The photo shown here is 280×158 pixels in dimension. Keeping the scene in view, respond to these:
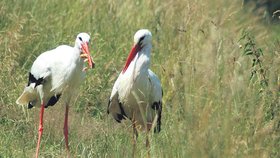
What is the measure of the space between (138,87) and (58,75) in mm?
739

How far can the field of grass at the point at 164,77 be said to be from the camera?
5.59 metres

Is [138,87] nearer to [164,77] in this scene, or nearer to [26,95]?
[164,77]

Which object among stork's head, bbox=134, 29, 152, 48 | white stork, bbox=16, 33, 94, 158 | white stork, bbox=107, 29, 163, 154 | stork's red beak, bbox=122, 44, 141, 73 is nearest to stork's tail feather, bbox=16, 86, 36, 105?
A: white stork, bbox=16, 33, 94, 158

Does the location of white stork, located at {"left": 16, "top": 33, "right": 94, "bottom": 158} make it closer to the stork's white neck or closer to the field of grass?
the field of grass

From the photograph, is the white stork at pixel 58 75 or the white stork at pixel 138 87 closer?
the white stork at pixel 138 87

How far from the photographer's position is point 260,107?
5516 millimetres

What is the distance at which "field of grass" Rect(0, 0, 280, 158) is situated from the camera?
5.59 meters

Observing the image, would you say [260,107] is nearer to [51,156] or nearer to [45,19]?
[51,156]

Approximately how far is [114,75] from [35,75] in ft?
4.63

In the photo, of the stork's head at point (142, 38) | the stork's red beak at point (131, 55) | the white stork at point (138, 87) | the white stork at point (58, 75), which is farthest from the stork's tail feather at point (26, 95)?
the stork's head at point (142, 38)

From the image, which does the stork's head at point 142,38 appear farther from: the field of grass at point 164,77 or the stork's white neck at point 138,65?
the field of grass at point 164,77

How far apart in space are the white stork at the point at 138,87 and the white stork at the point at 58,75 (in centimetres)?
36

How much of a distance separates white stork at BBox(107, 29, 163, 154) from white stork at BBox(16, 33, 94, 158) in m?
0.36

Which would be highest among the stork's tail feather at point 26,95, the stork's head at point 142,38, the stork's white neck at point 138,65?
the stork's head at point 142,38
